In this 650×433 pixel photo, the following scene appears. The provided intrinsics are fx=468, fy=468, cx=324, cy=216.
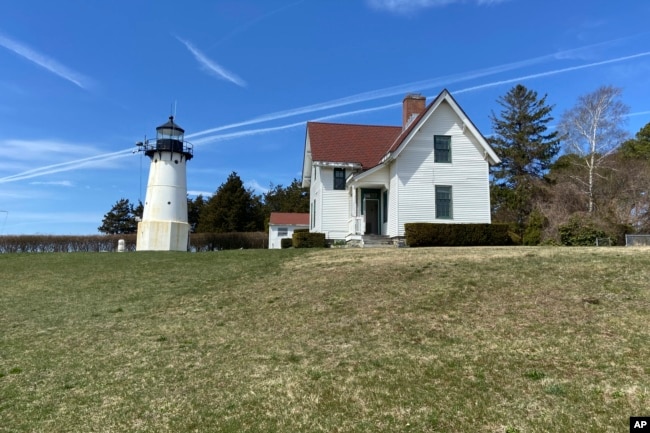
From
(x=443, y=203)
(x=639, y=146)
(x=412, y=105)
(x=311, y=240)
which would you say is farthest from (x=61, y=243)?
(x=639, y=146)

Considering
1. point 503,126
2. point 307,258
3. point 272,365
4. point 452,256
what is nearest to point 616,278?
point 452,256

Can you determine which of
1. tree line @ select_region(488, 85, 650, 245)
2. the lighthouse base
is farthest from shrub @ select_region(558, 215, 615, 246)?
the lighthouse base

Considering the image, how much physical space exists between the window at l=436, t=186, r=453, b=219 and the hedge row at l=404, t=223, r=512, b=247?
1829 mm

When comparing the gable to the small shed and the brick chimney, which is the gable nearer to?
the brick chimney

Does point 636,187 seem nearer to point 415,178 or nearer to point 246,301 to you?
point 415,178

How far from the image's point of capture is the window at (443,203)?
79.6ft

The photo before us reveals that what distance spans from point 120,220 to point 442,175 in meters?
54.9

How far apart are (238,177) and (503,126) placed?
1216 inches

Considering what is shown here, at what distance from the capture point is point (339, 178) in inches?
1072

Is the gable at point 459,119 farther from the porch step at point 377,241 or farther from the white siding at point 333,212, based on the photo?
the porch step at point 377,241

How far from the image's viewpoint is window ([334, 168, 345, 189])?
1069 inches

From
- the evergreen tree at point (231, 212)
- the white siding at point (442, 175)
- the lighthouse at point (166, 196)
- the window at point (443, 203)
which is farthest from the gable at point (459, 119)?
the evergreen tree at point (231, 212)

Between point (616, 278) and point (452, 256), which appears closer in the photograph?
point (616, 278)

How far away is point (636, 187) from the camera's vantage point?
33688mm
